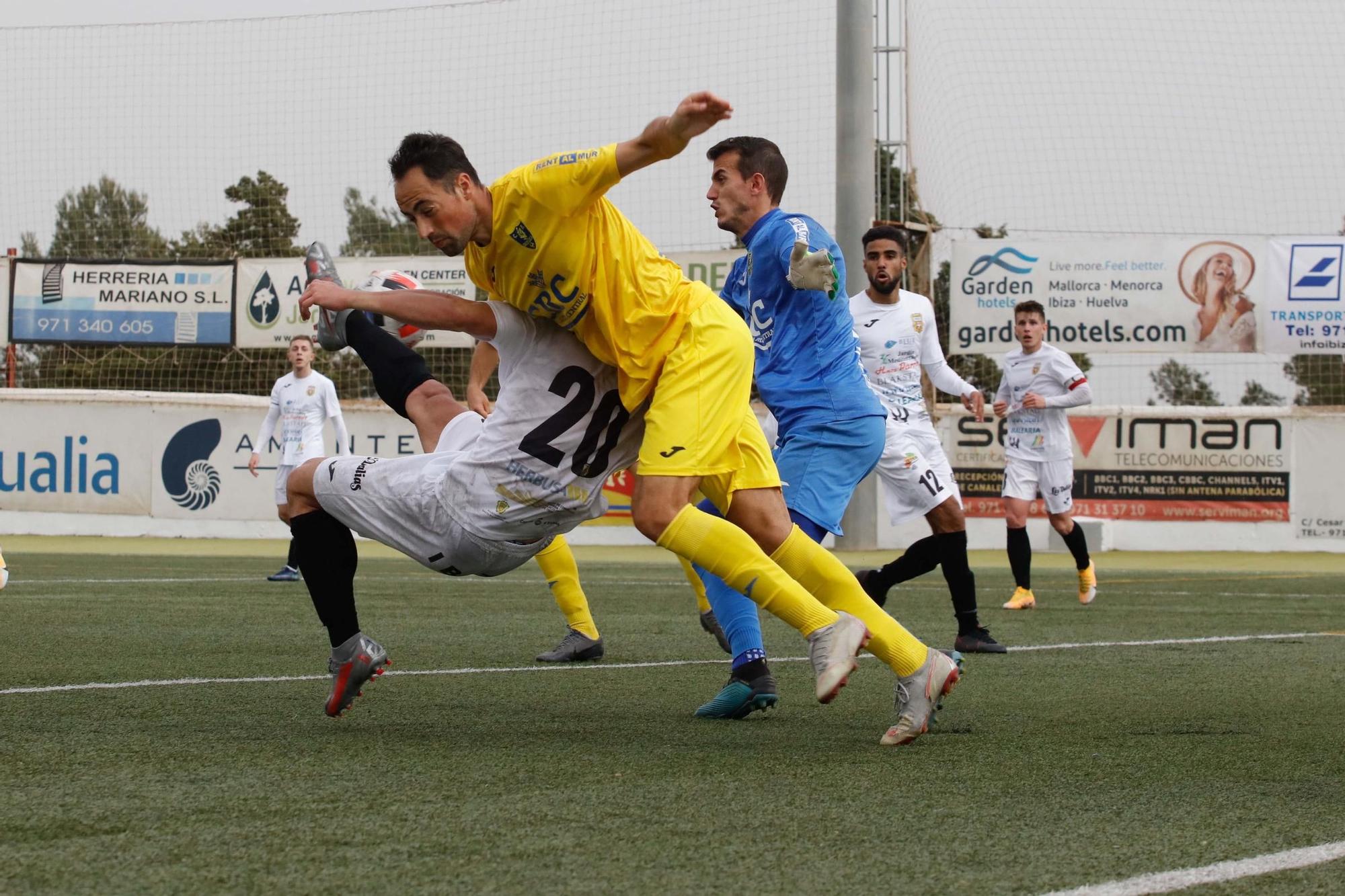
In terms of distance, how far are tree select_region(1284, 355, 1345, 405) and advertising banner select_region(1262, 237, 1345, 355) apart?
249mm

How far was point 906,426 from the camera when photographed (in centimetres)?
790

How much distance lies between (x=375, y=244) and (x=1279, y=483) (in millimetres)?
12516

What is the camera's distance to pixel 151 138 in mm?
21938

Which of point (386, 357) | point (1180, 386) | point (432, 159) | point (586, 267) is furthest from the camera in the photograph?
point (1180, 386)

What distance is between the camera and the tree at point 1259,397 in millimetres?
18688

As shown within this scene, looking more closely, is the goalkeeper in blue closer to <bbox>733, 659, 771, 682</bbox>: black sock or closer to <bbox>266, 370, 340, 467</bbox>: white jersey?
<bbox>733, 659, 771, 682</bbox>: black sock

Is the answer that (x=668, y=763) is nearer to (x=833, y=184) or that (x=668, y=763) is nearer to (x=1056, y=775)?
(x=1056, y=775)

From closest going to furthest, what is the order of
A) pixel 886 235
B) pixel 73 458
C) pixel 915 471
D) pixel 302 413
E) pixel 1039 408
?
pixel 886 235 < pixel 915 471 < pixel 1039 408 < pixel 302 413 < pixel 73 458

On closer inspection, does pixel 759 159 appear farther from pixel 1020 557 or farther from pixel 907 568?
pixel 1020 557

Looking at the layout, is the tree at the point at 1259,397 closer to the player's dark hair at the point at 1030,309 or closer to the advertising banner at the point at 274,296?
the player's dark hair at the point at 1030,309

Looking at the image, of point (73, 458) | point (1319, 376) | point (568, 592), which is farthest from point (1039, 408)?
point (73, 458)

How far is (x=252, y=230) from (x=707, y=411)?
63.3ft

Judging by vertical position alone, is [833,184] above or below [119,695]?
above

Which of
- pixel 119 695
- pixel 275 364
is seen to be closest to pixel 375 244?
pixel 275 364
